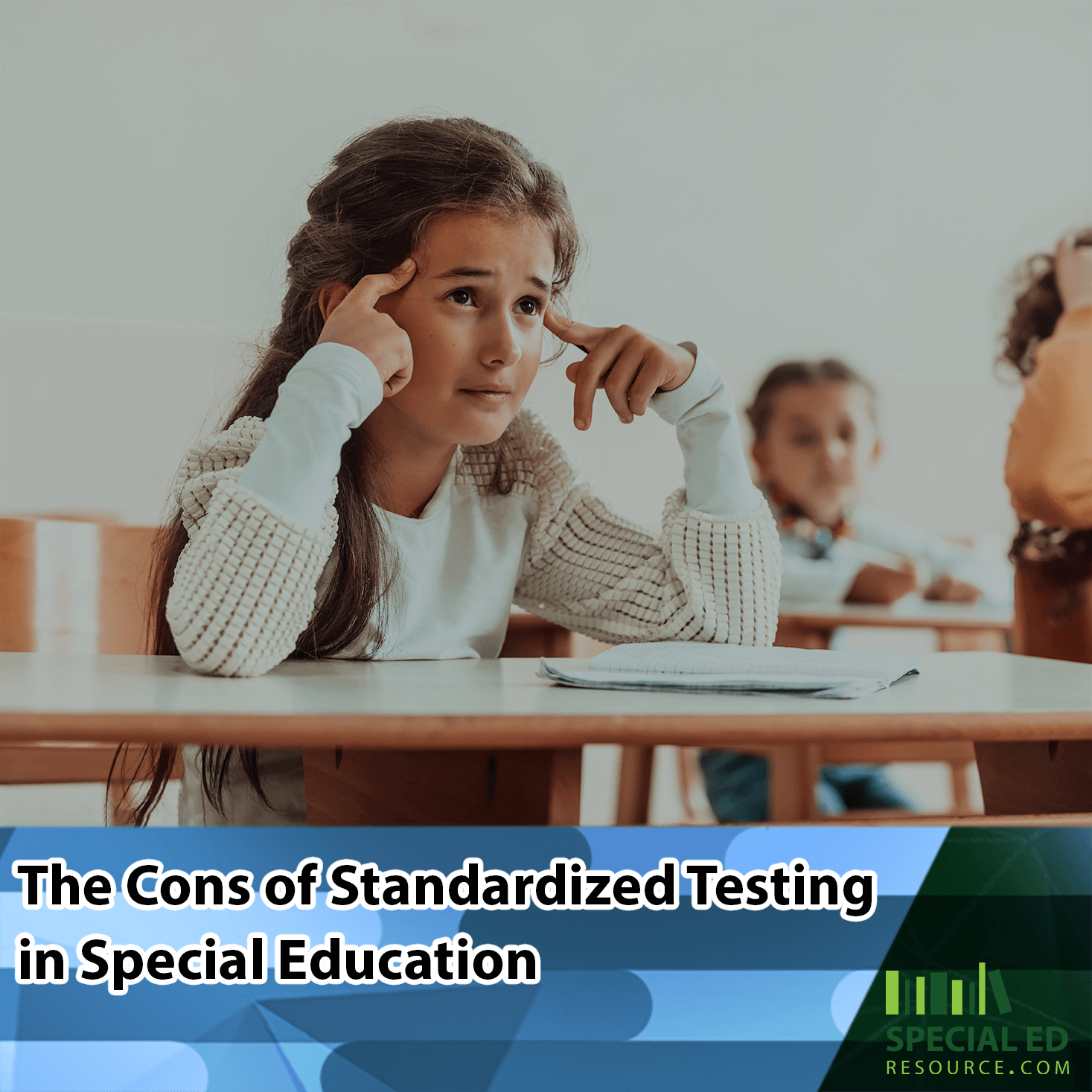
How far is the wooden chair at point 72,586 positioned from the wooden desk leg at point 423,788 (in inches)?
15.6

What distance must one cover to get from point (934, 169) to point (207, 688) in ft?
11.9

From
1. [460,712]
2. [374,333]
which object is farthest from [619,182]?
[460,712]

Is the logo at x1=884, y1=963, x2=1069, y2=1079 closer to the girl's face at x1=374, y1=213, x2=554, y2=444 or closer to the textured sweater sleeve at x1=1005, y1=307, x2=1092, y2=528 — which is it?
the girl's face at x1=374, y1=213, x2=554, y2=444

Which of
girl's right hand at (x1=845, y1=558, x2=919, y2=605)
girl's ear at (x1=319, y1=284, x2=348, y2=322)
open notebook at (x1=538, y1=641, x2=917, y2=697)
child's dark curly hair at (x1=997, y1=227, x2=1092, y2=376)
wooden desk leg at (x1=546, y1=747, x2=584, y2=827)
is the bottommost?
wooden desk leg at (x1=546, y1=747, x2=584, y2=827)

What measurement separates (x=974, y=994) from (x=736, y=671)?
0.23m

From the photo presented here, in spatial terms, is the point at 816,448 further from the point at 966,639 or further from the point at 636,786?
the point at 636,786

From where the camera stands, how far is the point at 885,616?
2016 millimetres

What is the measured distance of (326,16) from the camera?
3.12m

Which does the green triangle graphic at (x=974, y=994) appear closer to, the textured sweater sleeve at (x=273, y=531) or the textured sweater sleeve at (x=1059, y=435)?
the textured sweater sleeve at (x=273, y=531)

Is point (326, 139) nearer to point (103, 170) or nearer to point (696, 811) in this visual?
point (103, 170)

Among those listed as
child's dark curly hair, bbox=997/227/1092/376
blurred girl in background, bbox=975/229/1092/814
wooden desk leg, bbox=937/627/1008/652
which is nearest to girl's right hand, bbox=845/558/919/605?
wooden desk leg, bbox=937/627/1008/652

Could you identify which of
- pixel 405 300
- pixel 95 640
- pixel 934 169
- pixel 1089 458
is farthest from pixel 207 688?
pixel 934 169

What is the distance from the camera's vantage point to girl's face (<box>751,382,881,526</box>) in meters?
2.73

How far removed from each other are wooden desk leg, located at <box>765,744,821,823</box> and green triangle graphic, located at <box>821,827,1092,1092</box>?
3.86ft
